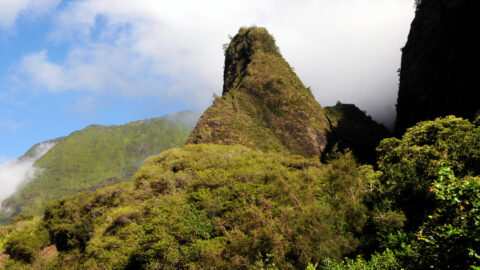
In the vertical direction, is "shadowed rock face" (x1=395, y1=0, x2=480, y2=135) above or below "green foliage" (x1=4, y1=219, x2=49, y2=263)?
above

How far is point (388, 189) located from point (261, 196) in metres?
12.7

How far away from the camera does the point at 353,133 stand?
429 ft

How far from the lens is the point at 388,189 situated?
85.6 ft

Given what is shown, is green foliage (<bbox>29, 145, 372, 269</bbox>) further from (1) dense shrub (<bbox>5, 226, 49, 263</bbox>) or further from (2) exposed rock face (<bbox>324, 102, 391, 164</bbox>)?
(2) exposed rock face (<bbox>324, 102, 391, 164</bbox>)

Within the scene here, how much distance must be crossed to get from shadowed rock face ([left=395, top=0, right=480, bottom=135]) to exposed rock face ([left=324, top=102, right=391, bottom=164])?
2642 centimetres

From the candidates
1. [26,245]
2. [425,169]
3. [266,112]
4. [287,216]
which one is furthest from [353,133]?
[26,245]

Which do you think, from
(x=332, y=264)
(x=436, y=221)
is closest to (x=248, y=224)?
(x=332, y=264)

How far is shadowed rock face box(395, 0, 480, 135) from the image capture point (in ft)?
154

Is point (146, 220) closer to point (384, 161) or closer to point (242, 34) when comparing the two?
point (384, 161)

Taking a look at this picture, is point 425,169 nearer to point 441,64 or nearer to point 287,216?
point 287,216

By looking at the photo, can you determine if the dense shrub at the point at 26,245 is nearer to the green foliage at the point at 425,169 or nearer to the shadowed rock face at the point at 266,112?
the shadowed rock face at the point at 266,112

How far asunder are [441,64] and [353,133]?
2820 inches

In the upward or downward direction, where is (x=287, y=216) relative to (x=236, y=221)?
upward

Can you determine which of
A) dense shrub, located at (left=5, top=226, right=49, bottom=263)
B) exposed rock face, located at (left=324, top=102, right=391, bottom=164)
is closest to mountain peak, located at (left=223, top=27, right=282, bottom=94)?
exposed rock face, located at (left=324, top=102, right=391, bottom=164)
